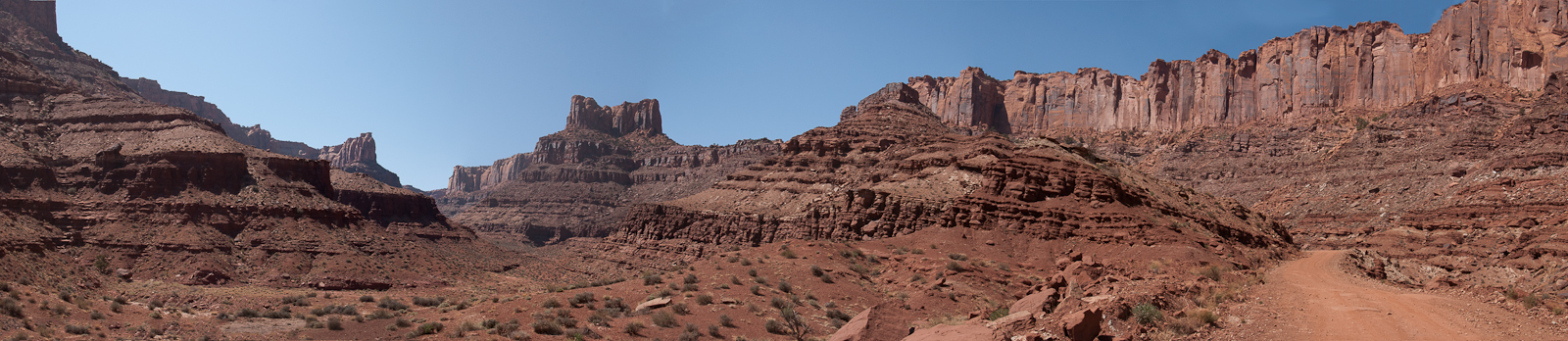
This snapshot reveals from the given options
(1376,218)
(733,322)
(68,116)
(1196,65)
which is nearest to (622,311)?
(733,322)

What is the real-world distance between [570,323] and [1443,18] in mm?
112682

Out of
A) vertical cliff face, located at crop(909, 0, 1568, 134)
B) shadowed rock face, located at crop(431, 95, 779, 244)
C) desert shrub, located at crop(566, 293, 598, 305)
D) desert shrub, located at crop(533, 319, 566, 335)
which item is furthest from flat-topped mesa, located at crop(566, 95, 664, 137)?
desert shrub, located at crop(533, 319, 566, 335)

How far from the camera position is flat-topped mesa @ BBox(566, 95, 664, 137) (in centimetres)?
17712

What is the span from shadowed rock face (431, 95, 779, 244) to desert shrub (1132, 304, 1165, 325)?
10444 cm

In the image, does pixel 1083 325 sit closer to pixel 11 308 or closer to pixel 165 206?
pixel 11 308

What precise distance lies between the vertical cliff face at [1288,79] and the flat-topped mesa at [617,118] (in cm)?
6487

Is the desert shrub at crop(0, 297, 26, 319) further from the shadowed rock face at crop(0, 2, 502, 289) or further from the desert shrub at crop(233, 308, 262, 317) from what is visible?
the shadowed rock face at crop(0, 2, 502, 289)

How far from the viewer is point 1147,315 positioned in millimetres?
11867

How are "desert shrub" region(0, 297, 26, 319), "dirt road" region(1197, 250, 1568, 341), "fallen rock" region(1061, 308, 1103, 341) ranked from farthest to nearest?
"desert shrub" region(0, 297, 26, 319) < "fallen rock" region(1061, 308, 1103, 341) < "dirt road" region(1197, 250, 1568, 341)

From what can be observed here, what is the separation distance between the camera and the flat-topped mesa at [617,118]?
17712 cm

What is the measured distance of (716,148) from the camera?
478 ft

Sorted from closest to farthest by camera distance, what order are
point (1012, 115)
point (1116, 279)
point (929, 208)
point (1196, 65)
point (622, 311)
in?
point (1116, 279) → point (622, 311) → point (929, 208) → point (1196, 65) → point (1012, 115)

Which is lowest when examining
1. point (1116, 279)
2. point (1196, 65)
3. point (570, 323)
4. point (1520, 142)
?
point (570, 323)

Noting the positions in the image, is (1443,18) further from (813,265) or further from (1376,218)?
(813,265)
